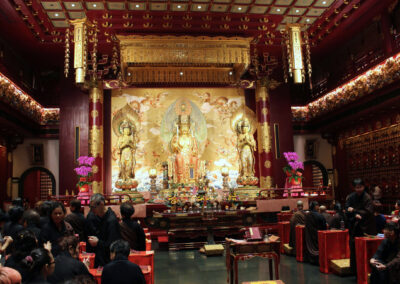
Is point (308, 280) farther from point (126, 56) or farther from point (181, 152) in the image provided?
point (126, 56)

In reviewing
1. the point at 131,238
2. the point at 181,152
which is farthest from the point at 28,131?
the point at 131,238

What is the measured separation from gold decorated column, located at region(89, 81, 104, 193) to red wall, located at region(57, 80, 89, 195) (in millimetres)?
516

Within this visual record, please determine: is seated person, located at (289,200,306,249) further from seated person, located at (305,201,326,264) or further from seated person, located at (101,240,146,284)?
seated person, located at (101,240,146,284)

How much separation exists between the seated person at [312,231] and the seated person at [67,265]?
375 centimetres

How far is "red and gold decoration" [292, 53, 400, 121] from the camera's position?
8.47m

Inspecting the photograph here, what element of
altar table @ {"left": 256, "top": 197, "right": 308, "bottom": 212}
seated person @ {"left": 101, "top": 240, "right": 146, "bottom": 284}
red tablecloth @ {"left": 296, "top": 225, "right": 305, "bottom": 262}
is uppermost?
seated person @ {"left": 101, "top": 240, "right": 146, "bottom": 284}

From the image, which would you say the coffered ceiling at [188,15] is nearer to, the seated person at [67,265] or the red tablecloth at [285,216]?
the red tablecloth at [285,216]

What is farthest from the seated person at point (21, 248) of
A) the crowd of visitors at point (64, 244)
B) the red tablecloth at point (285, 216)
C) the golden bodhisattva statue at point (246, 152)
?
the golden bodhisattva statue at point (246, 152)

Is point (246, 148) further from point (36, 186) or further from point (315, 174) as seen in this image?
point (36, 186)

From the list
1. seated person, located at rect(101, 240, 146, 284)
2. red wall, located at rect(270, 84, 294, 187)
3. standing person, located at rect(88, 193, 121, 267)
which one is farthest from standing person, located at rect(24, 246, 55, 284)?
red wall, located at rect(270, 84, 294, 187)

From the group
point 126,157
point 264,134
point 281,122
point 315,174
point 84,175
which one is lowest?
point 315,174

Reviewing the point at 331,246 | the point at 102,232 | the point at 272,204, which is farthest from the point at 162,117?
the point at 102,232

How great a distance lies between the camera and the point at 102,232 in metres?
2.98

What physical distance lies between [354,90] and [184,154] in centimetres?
488
